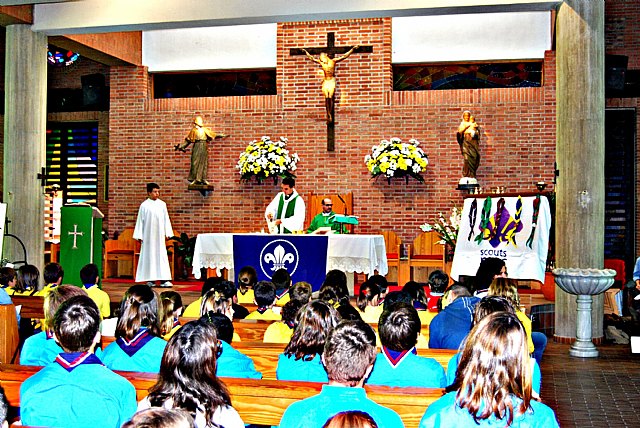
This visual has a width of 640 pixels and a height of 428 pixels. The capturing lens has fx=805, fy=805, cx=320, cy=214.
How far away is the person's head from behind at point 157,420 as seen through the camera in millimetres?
1818

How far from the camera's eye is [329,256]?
11.6 metres

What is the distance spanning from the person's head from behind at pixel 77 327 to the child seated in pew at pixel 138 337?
28.0 inches

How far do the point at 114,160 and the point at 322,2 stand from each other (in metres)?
6.73

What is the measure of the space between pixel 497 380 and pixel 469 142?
11.5m

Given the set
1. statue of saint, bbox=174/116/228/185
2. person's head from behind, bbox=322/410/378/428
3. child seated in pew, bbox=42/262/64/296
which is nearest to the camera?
person's head from behind, bbox=322/410/378/428

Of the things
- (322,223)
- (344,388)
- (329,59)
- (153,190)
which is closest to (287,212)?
(322,223)

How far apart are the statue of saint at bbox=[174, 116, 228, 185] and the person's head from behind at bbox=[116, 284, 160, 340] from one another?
1076 cm

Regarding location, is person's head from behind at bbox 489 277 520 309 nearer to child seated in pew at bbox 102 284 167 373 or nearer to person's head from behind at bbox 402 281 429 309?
person's head from behind at bbox 402 281 429 309

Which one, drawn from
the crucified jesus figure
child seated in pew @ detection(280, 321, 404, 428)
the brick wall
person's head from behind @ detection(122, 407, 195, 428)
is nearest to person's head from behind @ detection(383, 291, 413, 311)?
child seated in pew @ detection(280, 321, 404, 428)

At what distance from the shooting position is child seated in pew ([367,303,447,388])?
12.9ft

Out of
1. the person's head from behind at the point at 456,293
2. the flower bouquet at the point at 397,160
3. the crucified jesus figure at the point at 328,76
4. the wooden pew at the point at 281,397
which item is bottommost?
the wooden pew at the point at 281,397

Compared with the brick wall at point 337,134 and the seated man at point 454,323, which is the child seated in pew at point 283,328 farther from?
the brick wall at point 337,134

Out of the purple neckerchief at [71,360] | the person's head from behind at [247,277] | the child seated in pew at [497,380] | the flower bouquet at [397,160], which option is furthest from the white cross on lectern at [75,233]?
the child seated in pew at [497,380]

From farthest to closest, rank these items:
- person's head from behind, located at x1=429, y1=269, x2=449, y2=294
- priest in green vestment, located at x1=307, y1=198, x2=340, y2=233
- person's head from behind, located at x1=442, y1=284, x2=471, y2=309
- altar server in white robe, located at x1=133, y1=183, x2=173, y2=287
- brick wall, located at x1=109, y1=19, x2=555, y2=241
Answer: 1. altar server in white robe, located at x1=133, y1=183, x2=173, y2=287
2. brick wall, located at x1=109, y1=19, x2=555, y2=241
3. priest in green vestment, located at x1=307, y1=198, x2=340, y2=233
4. person's head from behind, located at x1=429, y1=269, x2=449, y2=294
5. person's head from behind, located at x1=442, y1=284, x2=471, y2=309
